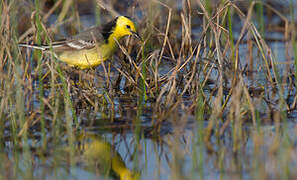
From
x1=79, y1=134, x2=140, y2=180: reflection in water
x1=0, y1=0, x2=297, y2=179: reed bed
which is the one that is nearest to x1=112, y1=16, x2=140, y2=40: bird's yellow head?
x1=0, y1=0, x2=297, y2=179: reed bed

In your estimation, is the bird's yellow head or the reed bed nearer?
the reed bed

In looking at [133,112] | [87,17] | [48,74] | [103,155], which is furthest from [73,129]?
[87,17]

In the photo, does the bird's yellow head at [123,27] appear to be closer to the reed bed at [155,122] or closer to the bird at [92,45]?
the bird at [92,45]

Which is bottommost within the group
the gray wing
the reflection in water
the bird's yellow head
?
the reflection in water

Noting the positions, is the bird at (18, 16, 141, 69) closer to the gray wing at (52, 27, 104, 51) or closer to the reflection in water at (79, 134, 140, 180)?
the gray wing at (52, 27, 104, 51)

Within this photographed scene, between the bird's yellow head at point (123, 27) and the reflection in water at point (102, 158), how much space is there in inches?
84.7

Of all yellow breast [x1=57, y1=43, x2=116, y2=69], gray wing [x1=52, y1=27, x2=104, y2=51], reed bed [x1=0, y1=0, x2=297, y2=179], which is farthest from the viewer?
gray wing [x1=52, y1=27, x2=104, y2=51]

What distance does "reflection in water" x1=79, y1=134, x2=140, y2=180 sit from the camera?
200 inches

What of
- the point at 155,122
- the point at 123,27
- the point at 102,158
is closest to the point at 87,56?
the point at 123,27

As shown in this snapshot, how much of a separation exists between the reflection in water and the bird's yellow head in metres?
2.15

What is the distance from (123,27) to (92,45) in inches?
19.5

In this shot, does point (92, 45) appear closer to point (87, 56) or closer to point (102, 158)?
point (87, 56)

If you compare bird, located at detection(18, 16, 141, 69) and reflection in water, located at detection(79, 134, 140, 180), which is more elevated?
bird, located at detection(18, 16, 141, 69)

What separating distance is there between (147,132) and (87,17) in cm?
640
